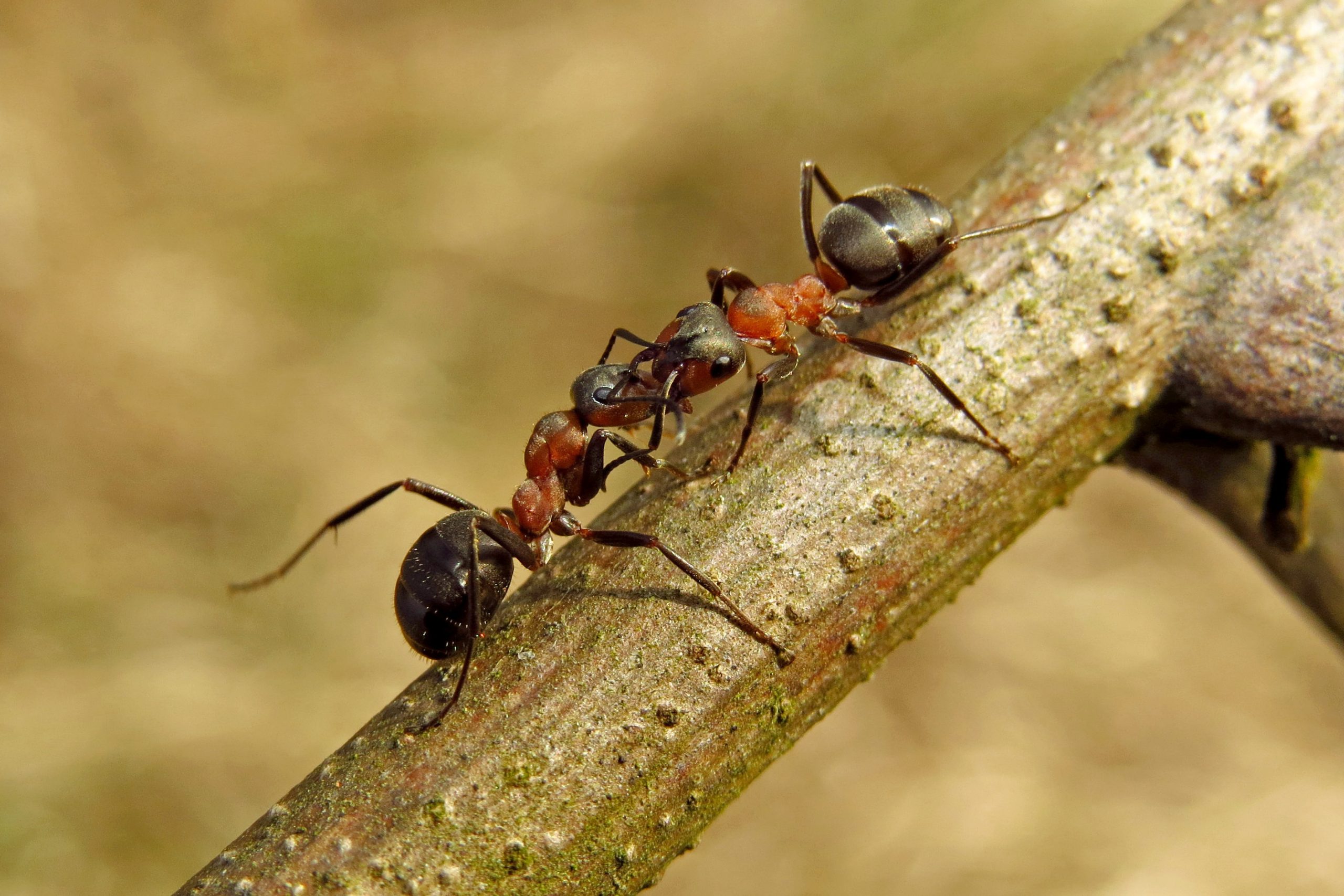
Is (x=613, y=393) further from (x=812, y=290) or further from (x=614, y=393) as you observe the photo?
(x=812, y=290)

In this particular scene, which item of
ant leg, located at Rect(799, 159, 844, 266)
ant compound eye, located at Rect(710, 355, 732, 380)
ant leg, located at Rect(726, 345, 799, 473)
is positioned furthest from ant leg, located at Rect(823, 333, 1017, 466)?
ant leg, located at Rect(799, 159, 844, 266)

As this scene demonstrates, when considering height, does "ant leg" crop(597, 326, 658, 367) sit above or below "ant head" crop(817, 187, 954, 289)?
above

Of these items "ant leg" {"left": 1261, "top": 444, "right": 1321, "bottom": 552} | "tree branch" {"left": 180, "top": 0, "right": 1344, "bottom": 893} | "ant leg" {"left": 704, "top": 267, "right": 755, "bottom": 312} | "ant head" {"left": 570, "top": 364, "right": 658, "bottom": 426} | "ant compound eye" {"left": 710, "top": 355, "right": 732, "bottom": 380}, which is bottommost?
"ant leg" {"left": 1261, "top": 444, "right": 1321, "bottom": 552}

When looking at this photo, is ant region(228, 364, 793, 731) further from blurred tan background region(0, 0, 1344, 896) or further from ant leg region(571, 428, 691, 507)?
blurred tan background region(0, 0, 1344, 896)

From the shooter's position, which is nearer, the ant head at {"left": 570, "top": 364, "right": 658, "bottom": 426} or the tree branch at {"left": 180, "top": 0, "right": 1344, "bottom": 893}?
the tree branch at {"left": 180, "top": 0, "right": 1344, "bottom": 893}

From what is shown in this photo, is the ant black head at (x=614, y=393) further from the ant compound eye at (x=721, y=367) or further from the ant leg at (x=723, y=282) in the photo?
the ant leg at (x=723, y=282)

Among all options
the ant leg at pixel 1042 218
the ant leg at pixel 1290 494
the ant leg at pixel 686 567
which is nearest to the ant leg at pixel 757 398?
the ant leg at pixel 686 567

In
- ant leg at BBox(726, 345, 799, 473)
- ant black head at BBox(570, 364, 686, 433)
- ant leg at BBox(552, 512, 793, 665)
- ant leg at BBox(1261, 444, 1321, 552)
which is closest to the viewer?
ant leg at BBox(552, 512, 793, 665)

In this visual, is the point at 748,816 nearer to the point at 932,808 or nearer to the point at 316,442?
the point at 932,808
